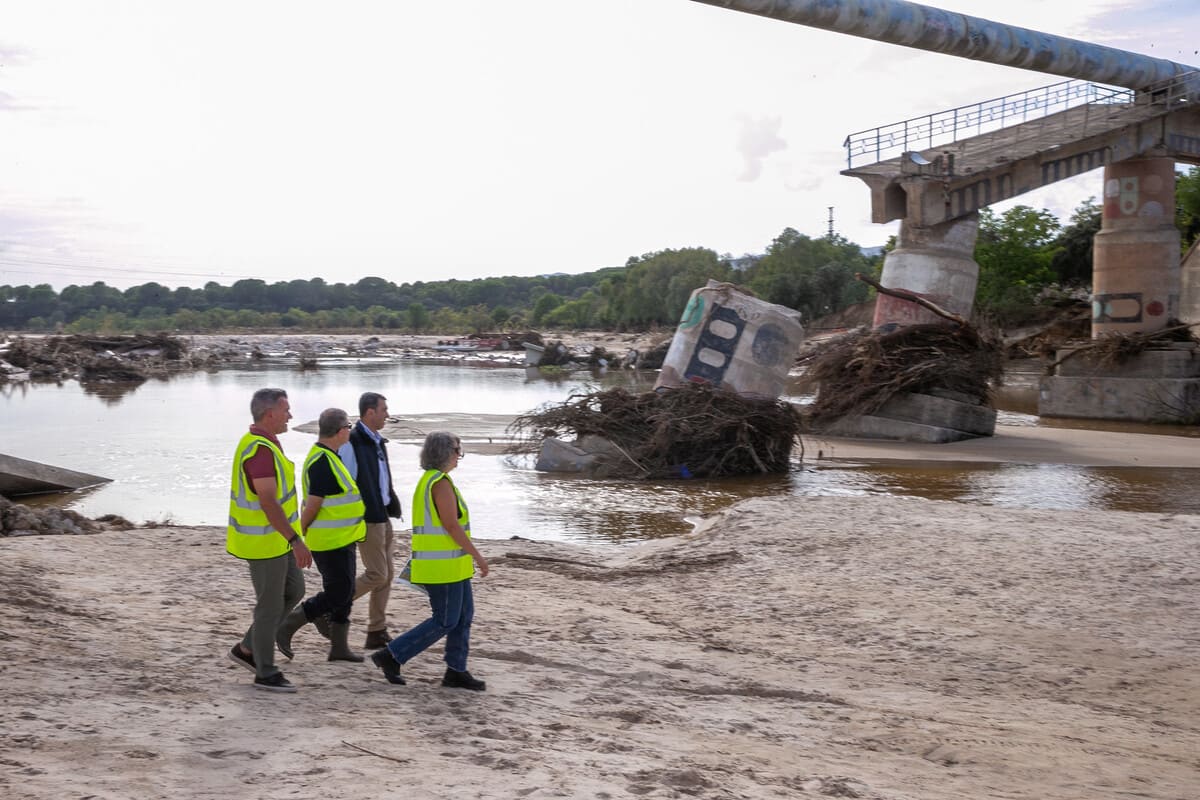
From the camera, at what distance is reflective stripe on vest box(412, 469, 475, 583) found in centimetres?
609

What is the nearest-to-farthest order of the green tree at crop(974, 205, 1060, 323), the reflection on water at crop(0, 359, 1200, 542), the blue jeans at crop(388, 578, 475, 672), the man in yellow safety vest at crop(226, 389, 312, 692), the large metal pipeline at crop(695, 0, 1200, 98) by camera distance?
the man in yellow safety vest at crop(226, 389, 312, 692), the blue jeans at crop(388, 578, 475, 672), the reflection on water at crop(0, 359, 1200, 542), the large metal pipeline at crop(695, 0, 1200, 98), the green tree at crop(974, 205, 1060, 323)

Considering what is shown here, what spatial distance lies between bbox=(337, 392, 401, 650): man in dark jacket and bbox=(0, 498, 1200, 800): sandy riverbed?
47 cm

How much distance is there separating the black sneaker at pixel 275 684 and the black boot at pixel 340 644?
1.96 feet

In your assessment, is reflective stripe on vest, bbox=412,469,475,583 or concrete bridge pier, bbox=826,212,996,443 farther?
concrete bridge pier, bbox=826,212,996,443

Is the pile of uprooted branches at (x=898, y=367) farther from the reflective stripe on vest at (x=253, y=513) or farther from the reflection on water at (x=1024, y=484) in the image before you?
the reflective stripe on vest at (x=253, y=513)

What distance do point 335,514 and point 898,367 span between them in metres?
19.2

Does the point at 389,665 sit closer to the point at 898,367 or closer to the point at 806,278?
the point at 898,367

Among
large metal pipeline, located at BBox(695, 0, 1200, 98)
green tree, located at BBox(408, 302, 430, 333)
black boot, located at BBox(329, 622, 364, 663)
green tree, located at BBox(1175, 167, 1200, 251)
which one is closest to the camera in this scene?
black boot, located at BBox(329, 622, 364, 663)

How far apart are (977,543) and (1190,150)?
22092 millimetres

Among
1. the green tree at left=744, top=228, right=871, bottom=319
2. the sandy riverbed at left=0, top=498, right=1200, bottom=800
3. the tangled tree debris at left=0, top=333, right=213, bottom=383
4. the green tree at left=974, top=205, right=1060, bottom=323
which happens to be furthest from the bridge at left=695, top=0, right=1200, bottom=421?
the green tree at left=744, top=228, right=871, bottom=319

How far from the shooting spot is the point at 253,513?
5926 millimetres

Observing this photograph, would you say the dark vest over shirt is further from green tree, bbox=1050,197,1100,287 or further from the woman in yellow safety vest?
green tree, bbox=1050,197,1100,287

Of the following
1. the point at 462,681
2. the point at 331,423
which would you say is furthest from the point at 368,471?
the point at 462,681

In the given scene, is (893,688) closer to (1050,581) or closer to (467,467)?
(1050,581)
